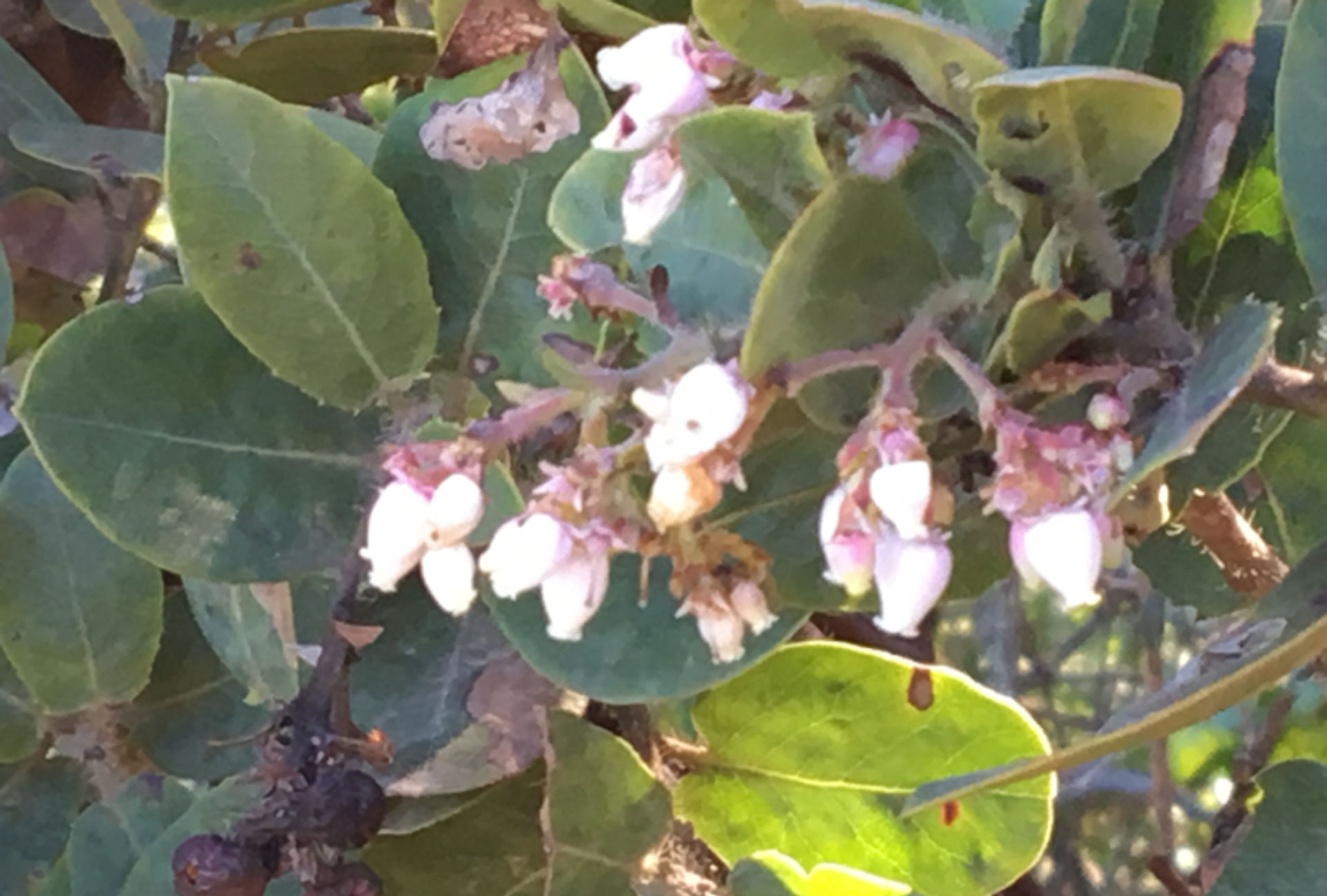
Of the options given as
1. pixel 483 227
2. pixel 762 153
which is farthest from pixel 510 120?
pixel 762 153

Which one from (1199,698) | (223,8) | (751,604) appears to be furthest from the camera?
(223,8)

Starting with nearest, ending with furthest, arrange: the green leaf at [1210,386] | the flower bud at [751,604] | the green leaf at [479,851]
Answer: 1. the green leaf at [1210,386]
2. the flower bud at [751,604]
3. the green leaf at [479,851]

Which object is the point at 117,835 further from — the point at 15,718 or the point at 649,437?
the point at 649,437

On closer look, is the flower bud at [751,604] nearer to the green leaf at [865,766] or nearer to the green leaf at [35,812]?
the green leaf at [865,766]

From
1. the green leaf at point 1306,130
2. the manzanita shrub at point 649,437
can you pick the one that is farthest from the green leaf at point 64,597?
the green leaf at point 1306,130

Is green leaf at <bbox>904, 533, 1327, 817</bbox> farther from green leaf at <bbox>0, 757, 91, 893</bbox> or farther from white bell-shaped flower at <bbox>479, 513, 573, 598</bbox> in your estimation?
green leaf at <bbox>0, 757, 91, 893</bbox>
